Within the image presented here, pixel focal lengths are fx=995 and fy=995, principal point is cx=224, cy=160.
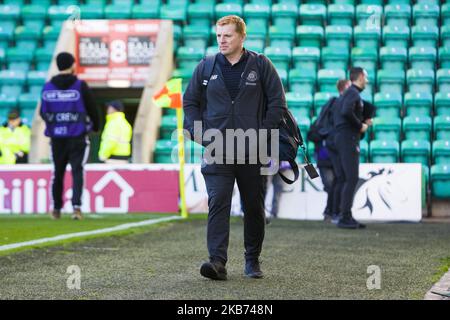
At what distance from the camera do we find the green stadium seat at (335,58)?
60.6 ft

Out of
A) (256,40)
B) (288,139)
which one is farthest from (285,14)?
(288,139)

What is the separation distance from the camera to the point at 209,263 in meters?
6.60

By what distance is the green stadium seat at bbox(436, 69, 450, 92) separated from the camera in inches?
699

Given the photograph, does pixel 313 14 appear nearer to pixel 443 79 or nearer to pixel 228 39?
pixel 443 79

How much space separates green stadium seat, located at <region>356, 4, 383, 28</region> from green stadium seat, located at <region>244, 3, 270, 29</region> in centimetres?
179

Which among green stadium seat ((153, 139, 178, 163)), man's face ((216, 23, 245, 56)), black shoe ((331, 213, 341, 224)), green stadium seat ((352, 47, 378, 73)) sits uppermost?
green stadium seat ((352, 47, 378, 73))

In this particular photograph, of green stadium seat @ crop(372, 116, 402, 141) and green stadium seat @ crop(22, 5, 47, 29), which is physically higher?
green stadium seat @ crop(22, 5, 47, 29)

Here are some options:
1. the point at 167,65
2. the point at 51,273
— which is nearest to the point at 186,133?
the point at 51,273

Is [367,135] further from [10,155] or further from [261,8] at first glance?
[10,155]

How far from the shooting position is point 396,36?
61.8 feet

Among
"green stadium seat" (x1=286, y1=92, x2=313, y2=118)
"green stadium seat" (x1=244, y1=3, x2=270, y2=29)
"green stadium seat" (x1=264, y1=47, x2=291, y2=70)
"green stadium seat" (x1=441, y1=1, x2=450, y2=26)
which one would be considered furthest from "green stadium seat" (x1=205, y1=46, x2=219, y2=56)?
"green stadium seat" (x1=441, y1=1, x2=450, y2=26)

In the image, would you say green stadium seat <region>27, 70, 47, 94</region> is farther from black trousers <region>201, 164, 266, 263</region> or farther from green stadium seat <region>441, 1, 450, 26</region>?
Answer: black trousers <region>201, 164, 266, 263</region>

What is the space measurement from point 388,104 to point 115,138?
15.9ft

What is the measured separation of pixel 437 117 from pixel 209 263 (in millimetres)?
11170
